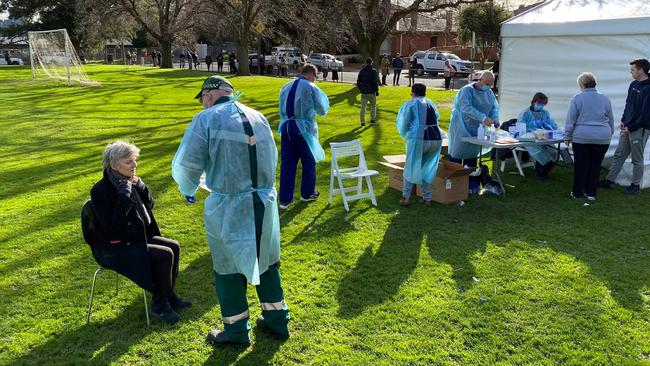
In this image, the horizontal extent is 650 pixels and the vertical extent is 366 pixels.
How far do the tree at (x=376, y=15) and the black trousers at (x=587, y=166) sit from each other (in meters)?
15.1

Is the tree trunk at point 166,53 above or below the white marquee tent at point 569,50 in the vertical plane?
above

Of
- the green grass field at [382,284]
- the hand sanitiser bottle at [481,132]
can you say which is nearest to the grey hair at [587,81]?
the hand sanitiser bottle at [481,132]

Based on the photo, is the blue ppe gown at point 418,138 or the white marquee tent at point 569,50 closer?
the blue ppe gown at point 418,138

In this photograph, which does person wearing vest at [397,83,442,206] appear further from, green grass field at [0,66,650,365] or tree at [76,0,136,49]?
tree at [76,0,136,49]

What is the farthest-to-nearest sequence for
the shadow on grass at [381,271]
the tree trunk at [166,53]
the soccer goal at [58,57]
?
the tree trunk at [166,53] → the soccer goal at [58,57] → the shadow on grass at [381,271]

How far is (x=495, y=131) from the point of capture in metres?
7.12

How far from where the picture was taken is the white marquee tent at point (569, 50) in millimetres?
7820

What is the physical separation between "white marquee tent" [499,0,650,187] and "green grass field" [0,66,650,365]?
1763mm

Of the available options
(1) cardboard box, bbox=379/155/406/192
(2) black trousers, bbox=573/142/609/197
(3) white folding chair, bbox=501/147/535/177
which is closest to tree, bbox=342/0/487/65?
(3) white folding chair, bbox=501/147/535/177

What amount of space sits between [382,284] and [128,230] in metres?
2.20

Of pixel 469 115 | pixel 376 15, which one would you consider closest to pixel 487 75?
pixel 469 115

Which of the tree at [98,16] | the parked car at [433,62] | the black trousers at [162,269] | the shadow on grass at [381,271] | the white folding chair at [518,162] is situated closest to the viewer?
the black trousers at [162,269]

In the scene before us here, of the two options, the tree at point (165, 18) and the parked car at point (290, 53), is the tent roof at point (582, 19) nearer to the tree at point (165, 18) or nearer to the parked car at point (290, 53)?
the tree at point (165, 18)

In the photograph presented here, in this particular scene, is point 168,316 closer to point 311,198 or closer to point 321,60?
point 311,198
